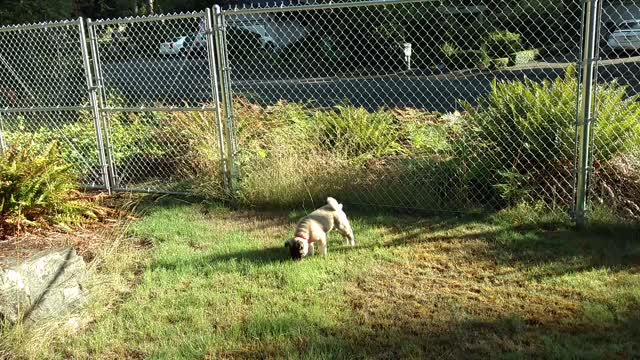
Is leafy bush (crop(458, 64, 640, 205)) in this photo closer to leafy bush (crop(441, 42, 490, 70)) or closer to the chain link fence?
Result: the chain link fence

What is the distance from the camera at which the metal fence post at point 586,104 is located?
14.1ft

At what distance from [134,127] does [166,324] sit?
14.6ft

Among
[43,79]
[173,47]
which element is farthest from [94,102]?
[43,79]

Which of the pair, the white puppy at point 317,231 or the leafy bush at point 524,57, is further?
the leafy bush at point 524,57

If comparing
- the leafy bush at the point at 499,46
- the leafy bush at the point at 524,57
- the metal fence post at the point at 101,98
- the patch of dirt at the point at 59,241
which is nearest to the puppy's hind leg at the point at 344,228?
the patch of dirt at the point at 59,241

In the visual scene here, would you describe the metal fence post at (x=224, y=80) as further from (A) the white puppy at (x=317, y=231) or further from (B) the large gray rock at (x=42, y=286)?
(B) the large gray rock at (x=42, y=286)

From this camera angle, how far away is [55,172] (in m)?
5.42

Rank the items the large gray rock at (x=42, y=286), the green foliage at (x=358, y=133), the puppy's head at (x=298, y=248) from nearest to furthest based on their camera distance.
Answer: the large gray rock at (x=42, y=286) < the puppy's head at (x=298, y=248) < the green foliage at (x=358, y=133)

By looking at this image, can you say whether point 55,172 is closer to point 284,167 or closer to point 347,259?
point 284,167

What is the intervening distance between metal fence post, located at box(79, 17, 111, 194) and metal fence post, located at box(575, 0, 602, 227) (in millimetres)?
4757

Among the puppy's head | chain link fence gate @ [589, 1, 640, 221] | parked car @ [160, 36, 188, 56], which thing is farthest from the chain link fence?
the puppy's head

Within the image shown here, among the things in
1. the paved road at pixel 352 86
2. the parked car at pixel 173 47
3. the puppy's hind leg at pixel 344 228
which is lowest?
the puppy's hind leg at pixel 344 228

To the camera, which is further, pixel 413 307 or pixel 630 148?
pixel 630 148

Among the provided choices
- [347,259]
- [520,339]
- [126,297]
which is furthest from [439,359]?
[126,297]
